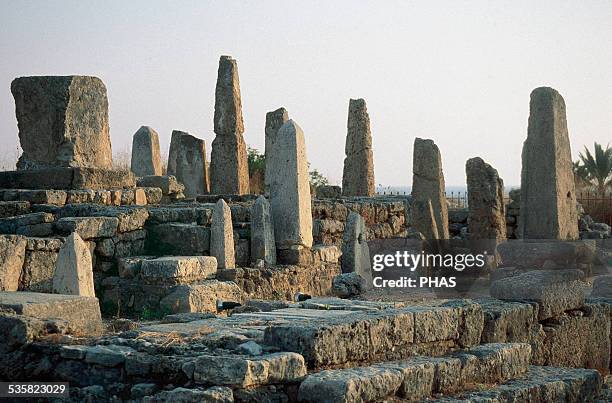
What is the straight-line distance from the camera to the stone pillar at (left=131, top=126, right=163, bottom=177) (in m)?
21.9

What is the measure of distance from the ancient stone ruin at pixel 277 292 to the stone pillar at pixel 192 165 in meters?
4.17

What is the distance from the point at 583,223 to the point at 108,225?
14.9m

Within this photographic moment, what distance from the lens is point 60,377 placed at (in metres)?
6.02

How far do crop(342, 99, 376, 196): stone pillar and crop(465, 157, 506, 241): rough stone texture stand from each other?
5644 millimetres

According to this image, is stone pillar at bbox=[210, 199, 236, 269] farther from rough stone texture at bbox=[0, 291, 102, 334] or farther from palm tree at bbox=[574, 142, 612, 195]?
palm tree at bbox=[574, 142, 612, 195]

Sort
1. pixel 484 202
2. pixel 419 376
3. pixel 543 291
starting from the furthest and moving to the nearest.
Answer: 1. pixel 484 202
2. pixel 543 291
3. pixel 419 376

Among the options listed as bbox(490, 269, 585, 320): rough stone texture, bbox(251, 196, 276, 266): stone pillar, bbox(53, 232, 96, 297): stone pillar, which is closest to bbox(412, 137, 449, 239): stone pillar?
bbox(251, 196, 276, 266): stone pillar

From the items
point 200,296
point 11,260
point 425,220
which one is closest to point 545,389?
point 200,296

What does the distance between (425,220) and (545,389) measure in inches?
462

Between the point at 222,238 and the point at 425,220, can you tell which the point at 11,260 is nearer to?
the point at 222,238

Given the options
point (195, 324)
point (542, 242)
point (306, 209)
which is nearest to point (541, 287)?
point (195, 324)

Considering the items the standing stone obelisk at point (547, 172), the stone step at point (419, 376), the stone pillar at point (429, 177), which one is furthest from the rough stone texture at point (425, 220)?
the stone step at point (419, 376)

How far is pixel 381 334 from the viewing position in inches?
248

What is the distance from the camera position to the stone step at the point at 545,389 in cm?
620
